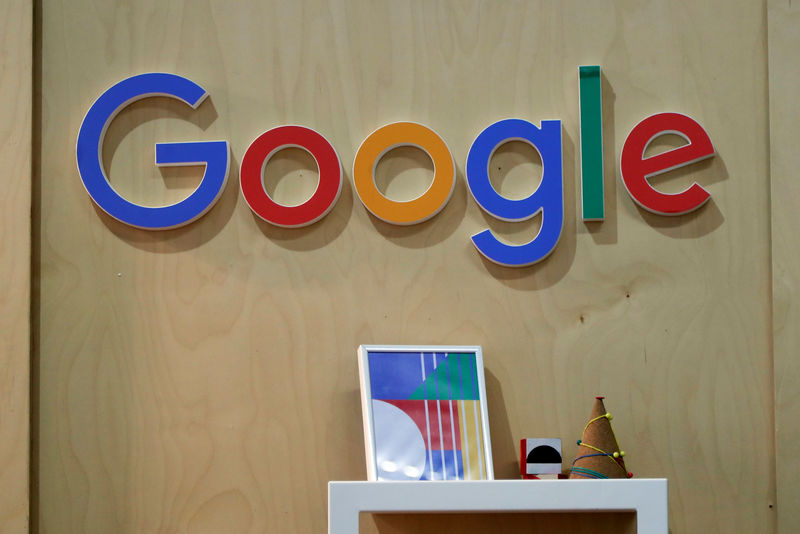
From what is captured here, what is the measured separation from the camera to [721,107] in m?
2.01

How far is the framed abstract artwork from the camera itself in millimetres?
1815

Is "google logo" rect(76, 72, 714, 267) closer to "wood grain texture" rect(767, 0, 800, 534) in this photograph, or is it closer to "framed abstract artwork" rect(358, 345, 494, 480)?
"wood grain texture" rect(767, 0, 800, 534)

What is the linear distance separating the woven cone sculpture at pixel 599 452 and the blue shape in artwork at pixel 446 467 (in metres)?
0.24

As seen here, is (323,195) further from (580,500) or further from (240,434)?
(580,500)

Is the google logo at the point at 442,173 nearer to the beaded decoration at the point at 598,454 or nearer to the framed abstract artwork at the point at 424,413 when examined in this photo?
the framed abstract artwork at the point at 424,413

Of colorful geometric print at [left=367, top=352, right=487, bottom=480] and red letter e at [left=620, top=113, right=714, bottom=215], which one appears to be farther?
red letter e at [left=620, top=113, right=714, bottom=215]

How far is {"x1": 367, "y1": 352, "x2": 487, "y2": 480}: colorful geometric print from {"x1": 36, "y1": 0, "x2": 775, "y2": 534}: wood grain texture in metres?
0.09

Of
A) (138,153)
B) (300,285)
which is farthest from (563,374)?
(138,153)

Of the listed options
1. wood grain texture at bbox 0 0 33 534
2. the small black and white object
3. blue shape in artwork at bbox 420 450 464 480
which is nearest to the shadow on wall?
the small black and white object

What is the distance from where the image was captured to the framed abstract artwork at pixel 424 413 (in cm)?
182

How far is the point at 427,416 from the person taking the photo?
6.08 feet

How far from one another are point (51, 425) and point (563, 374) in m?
1.19

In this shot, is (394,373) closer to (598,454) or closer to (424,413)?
(424,413)

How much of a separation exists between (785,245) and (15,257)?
5.84 feet
